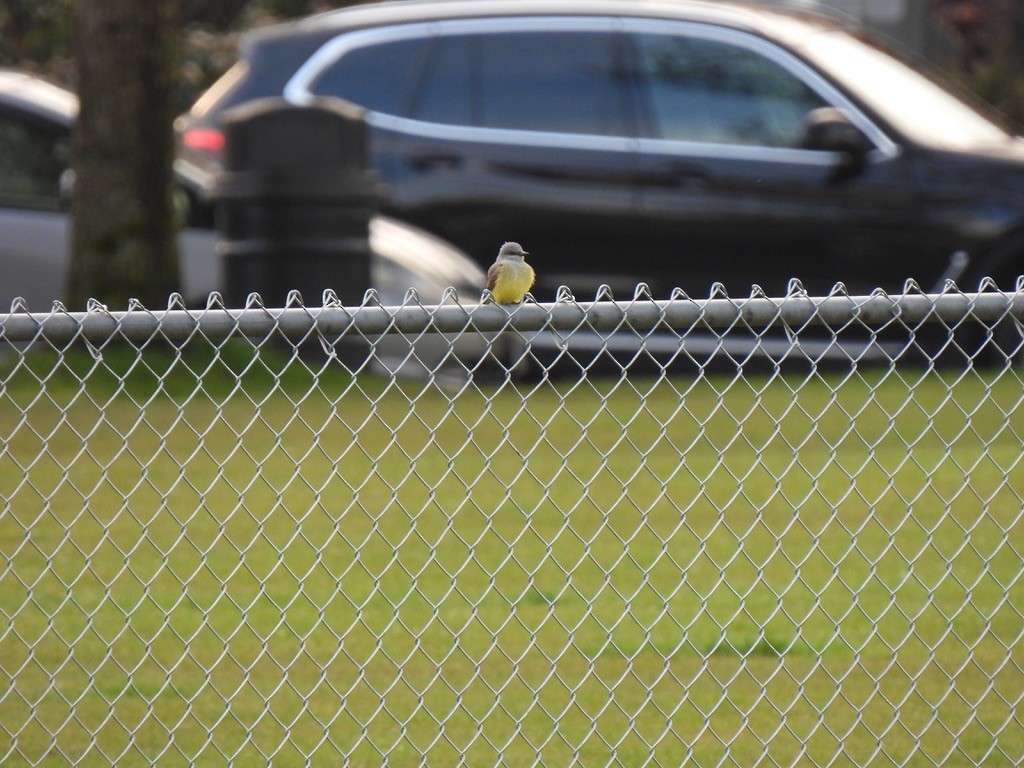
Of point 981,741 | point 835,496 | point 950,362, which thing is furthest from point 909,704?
point 950,362

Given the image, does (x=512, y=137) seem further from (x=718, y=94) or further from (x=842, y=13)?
(x=842, y=13)

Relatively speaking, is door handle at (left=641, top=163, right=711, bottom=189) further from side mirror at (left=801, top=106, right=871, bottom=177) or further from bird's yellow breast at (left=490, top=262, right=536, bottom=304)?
bird's yellow breast at (left=490, top=262, right=536, bottom=304)

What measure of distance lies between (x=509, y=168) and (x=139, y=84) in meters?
2.08

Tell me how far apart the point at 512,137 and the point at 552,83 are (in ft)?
1.32

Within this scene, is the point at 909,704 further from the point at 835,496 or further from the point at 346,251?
the point at 346,251

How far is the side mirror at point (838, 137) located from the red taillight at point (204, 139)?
3568mm

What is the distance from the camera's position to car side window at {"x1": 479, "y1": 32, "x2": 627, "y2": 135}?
9500 mm

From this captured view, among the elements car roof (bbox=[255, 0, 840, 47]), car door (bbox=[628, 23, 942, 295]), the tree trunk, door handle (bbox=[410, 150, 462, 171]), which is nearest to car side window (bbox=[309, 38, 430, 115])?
car roof (bbox=[255, 0, 840, 47])

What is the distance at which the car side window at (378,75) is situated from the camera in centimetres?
984

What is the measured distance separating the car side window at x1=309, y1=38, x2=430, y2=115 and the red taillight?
70 centimetres

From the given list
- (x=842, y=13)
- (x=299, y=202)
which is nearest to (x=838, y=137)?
(x=299, y=202)

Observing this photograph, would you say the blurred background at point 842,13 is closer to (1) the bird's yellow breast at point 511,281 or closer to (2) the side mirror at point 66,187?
(2) the side mirror at point 66,187

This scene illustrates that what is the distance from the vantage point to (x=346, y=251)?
8984 mm

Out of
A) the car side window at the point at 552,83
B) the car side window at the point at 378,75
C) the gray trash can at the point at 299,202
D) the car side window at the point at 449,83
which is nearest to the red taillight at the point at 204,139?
the car side window at the point at 378,75
